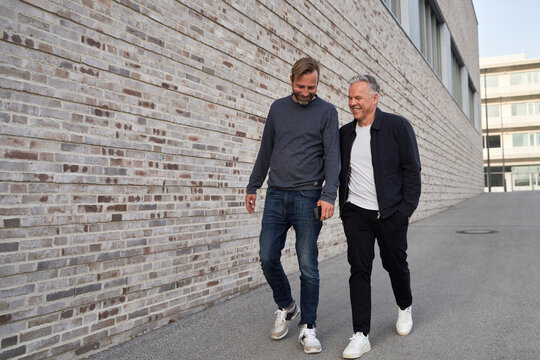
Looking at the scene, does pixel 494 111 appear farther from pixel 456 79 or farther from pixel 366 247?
pixel 366 247

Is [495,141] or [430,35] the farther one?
[495,141]

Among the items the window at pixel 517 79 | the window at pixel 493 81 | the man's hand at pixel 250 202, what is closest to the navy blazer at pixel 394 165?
the man's hand at pixel 250 202

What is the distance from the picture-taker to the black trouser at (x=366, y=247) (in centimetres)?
317

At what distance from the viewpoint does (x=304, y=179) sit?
320 centimetres

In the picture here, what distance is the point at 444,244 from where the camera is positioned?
8086 mm

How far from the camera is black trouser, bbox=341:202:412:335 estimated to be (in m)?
3.17

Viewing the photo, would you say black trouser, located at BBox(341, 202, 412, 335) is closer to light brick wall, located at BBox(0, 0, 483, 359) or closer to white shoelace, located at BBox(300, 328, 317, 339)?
white shoelace, located at BBox(300, 328, 317, 339)

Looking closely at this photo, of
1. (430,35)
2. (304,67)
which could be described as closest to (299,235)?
(304,67)

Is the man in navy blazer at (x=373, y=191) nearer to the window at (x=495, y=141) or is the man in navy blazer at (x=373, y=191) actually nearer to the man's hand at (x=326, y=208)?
the man's hand at (x=326, y=208)

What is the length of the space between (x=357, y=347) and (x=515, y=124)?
5908 centimetres

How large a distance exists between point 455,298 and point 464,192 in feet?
63.3

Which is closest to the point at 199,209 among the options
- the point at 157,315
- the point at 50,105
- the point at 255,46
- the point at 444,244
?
the point at 157,315

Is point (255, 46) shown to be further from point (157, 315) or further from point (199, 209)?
point (157, 315)

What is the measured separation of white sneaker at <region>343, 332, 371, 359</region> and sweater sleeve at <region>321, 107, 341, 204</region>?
97 centimetres
